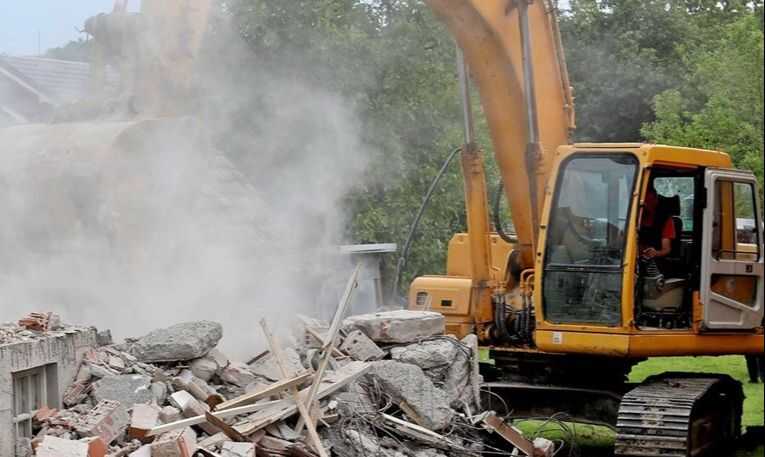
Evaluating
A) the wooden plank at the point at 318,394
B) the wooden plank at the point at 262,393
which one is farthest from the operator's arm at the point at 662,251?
the wooden plank at the point at 262,393

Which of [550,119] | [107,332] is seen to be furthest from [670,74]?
[107,332]

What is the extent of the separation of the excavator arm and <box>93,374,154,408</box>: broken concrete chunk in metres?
3.68

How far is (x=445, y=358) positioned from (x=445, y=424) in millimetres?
635

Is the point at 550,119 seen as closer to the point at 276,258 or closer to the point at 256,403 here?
the point at 276,258

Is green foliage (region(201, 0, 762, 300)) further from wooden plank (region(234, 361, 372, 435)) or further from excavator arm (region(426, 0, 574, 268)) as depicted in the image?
wooden plank (region(234, 361, 372, 435))

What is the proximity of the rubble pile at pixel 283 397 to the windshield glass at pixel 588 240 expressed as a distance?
0.78m

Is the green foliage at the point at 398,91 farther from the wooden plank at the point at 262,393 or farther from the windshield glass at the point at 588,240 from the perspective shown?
the wooden plank at the point at 262,393

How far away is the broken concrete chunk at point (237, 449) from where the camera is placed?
6441 mm

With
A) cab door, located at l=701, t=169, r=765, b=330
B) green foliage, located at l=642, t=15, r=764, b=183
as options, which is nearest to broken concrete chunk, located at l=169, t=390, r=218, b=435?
cab door, located at l=701, t=169, r=765, b=330

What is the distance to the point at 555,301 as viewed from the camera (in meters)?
8.83

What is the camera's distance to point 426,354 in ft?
27.4

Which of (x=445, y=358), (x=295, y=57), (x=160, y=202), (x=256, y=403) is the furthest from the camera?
(x=295, y=57)

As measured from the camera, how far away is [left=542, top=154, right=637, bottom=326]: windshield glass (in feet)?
28.3

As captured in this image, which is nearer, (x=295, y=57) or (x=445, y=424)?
(x=445, y=424)
